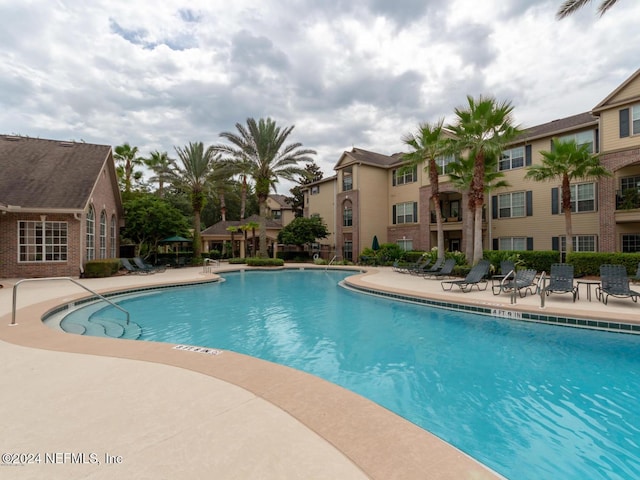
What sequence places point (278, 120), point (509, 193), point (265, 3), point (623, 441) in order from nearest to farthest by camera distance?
1. point (623, 441)
2. point (265, 3)
3. point (509, 193)
4. point (278, 120)

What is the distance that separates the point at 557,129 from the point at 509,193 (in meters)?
4.75

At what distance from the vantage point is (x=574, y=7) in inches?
462

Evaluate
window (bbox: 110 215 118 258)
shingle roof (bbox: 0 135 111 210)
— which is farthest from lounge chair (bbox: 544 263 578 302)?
window (bbox: 110 215 118 258)

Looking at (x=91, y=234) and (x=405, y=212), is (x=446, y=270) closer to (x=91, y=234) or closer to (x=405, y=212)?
(x=405, y=212)

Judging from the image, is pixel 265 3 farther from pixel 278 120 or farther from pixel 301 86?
pixel 278 120

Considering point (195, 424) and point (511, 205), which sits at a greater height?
point (511, 205)

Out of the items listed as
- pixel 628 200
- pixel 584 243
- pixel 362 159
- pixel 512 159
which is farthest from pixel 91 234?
pixel 628 200

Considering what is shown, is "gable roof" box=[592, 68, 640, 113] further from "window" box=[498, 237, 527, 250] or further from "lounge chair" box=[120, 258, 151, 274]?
"lounge chair" box=[120, 258, 151, 274]

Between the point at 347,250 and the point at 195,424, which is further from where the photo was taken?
the point at 347,250

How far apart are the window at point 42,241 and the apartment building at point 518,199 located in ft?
68.0

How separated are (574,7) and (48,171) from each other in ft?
88.3

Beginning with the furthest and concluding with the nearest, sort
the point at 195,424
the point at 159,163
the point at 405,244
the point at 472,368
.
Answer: the point at 159,163 < the point at 405,244 < the point at 472,368 < the point at 195,424

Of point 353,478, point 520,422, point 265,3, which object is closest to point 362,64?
point 265,3

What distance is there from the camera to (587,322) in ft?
25.6
